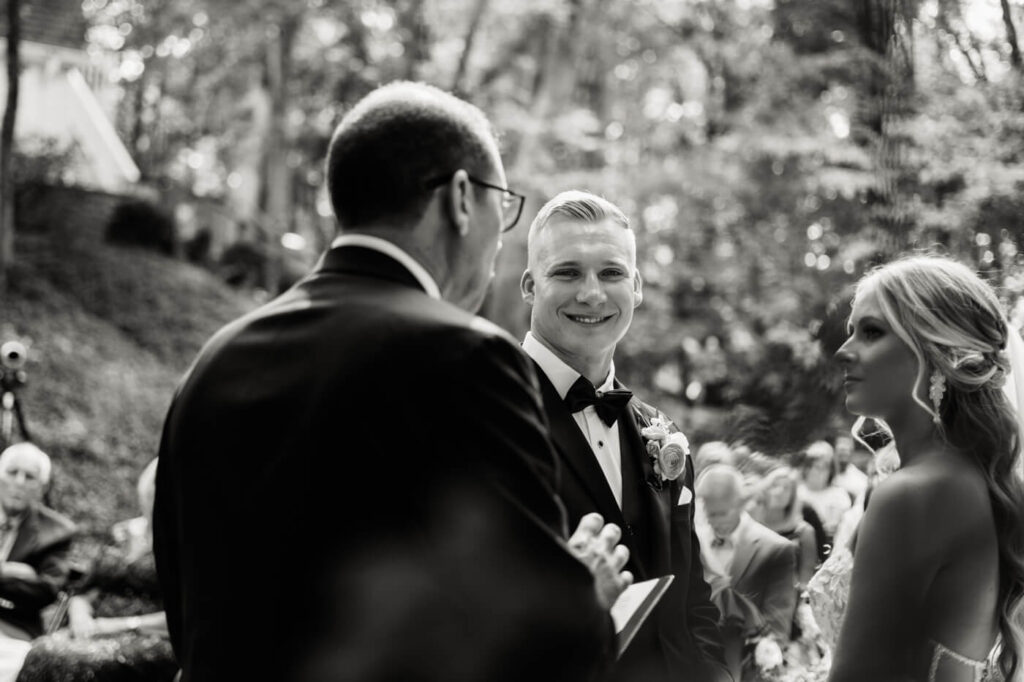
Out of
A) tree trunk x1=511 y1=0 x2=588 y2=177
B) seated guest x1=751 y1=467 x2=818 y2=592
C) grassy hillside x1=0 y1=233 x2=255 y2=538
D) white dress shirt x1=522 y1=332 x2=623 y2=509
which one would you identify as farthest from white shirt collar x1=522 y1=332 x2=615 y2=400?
tree trunk x1=511 y1=0 x2=588 y2=177

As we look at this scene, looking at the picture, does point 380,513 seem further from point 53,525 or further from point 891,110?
point 891,110

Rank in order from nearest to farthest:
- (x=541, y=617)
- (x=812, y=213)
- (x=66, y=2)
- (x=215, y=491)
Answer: (x=541, y=617) < (x=215, y=491) < (x=812, y=213) < (x=66, y=2)

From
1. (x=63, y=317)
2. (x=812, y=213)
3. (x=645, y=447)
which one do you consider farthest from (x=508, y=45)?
(x=645, y=447)

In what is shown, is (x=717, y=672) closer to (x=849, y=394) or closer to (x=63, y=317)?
(x=849, y=394)

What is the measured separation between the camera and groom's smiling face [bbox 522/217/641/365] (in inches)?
111

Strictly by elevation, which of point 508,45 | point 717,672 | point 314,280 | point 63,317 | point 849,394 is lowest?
point 63,317

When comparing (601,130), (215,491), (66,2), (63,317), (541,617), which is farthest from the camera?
(66,2)

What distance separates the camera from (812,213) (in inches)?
590

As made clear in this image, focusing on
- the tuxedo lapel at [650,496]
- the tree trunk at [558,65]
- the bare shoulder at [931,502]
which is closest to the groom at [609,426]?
the tuxedo lapel at [650,496]

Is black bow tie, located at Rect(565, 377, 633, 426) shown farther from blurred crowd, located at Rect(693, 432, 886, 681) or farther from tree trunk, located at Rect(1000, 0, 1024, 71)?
tree trunk, located at Rect(1000, 0, 1024, 71)

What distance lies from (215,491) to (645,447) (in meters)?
1.35

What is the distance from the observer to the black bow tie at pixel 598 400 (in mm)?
2727

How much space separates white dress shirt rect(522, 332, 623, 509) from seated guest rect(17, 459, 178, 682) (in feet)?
6.08

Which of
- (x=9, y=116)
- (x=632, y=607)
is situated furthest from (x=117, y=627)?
(x=9, y=116)
